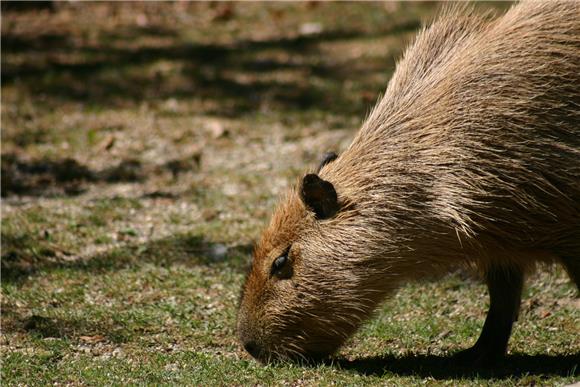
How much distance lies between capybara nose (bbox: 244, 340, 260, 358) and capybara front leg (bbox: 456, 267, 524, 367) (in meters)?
1.12

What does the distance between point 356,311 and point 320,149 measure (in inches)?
173

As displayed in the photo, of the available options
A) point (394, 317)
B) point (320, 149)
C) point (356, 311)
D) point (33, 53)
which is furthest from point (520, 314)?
point (33, 53)

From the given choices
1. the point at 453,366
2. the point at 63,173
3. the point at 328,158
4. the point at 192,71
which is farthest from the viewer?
the point at 192,71

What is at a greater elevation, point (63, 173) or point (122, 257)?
point (122, 257)

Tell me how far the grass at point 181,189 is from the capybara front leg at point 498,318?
0.12 metres

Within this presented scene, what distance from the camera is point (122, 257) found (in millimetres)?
7430

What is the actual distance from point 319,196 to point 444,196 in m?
0.68

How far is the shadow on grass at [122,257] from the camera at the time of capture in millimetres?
7242

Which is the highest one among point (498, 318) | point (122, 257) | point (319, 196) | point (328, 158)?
point (328, 158)

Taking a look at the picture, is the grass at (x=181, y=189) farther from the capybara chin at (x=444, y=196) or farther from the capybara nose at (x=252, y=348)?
the capybara chin at (x=444, y=196)

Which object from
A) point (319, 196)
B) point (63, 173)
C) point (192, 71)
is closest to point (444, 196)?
point (319, 196)

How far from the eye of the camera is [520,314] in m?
6.37

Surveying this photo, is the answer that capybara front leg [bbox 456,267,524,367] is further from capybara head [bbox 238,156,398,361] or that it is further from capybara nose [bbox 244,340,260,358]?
capybara nose [bbox 244,340,260,358]

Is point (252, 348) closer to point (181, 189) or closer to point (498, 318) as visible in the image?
point (498, 318)
